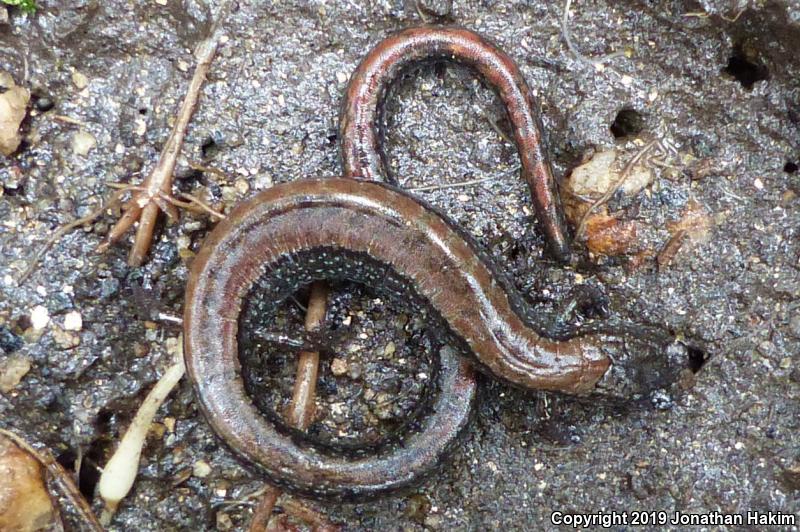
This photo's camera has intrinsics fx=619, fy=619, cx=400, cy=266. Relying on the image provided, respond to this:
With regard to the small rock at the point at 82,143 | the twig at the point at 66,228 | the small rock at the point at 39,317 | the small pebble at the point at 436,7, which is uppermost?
the small pebble at the point at 436,7

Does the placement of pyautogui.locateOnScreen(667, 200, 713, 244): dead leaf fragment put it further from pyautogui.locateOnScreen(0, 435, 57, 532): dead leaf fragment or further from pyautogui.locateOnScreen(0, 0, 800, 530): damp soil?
pyautogui.locateOnScreen(0, 435, 57, 532): dead leaf fragment

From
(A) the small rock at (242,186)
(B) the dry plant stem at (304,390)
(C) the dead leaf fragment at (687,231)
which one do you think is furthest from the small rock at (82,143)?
(C) the dead leaf fragment at (687,231)

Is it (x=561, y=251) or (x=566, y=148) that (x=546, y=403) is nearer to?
(x=561, y=251)

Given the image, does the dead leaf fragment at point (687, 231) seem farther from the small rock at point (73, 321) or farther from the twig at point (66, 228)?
the small rock at point (73, 321)

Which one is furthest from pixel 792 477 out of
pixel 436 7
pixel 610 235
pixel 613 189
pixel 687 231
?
pixel 436 7

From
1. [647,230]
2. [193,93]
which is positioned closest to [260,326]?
[193,93]

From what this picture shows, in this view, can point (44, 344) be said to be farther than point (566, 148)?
No
